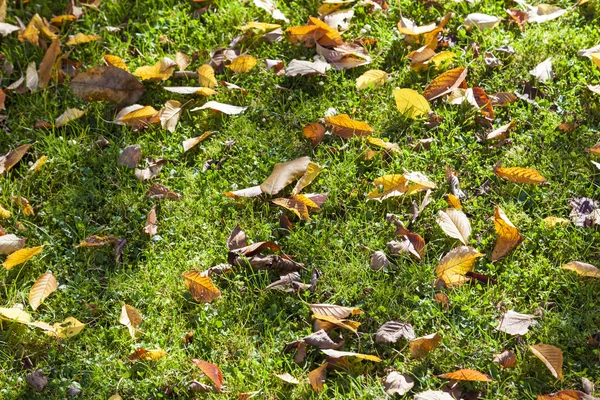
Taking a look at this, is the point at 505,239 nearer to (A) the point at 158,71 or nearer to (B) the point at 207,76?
(B) the point at 207,76

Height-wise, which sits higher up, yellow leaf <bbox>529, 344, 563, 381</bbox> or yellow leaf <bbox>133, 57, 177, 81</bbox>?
yellow leaf <bbox>133, 57, 177, 81</bbox>

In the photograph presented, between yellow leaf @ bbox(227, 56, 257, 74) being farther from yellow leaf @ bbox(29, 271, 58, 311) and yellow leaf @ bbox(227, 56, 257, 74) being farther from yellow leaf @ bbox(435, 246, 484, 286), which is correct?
yellow leaf @ bbox(435, 246, 484, 286)

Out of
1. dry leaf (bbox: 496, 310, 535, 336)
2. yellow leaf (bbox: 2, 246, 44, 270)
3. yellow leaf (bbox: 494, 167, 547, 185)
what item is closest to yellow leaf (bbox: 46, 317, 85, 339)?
yellow leaf (bbox: 2, 246, 44, 270)

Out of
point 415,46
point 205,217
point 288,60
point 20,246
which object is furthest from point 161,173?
point 415,46

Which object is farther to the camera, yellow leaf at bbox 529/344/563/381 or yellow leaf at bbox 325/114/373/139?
yellow leaf at bbox 325/114/373/139

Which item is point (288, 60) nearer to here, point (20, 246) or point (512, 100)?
Answer: point (512, 100)

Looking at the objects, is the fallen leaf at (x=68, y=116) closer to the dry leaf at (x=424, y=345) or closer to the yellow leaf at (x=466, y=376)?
the dry leaf at (x=424, y=345)

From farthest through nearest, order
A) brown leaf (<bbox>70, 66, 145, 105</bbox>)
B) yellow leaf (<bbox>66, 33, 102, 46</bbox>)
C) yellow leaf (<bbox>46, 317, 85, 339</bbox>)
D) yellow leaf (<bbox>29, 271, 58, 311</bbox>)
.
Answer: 1. yellow leaf (<bbox>66, 33, 102, 46</bbox>)
2. brown leaf (<bbox>70, 66, 145, 105</bbox>)
3. yellow leaf (<bbox>29, 271, 58, 311</bbox>)
4. yellow leaf (<bbox>46, 317, 85, 339</bbox>)
